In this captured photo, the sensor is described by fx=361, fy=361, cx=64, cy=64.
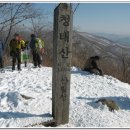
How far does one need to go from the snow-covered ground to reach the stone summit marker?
0.34 m

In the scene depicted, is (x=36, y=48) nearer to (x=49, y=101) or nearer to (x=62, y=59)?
(x=49, y=101)

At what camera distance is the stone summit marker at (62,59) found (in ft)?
25.6

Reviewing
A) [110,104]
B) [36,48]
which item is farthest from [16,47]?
[110,104]

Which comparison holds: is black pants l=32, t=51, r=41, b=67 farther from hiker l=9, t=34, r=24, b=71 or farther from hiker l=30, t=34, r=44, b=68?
hiker l=9, t=34, r=24, b=71

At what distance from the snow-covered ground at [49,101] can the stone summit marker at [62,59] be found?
0.34 metres

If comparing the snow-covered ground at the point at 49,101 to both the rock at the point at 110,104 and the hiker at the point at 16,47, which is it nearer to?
the rock at the point at 110,104

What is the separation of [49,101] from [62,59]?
208 centimetres

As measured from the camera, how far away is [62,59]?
789 centimetres

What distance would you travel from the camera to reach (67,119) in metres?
8.23

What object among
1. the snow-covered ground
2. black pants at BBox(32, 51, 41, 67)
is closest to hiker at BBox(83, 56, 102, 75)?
the snow-covered ground

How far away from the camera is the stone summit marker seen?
307 inches

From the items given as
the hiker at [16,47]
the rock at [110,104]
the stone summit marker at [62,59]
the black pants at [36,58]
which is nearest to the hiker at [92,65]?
the black pants at [36,58]

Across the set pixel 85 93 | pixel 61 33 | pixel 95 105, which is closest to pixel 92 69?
pixel 85 93

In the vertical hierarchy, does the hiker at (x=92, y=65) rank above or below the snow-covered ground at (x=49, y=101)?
above
